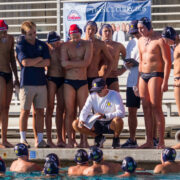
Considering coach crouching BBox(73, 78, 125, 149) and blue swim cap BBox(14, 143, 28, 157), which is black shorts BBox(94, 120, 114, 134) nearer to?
coach crouching BBox(73, 78, 125, 149)

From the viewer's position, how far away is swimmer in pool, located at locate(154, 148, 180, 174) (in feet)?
32.1

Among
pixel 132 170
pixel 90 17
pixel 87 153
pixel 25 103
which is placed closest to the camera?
pixel 132 170

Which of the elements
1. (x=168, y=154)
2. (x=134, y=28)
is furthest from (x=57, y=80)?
(x=168, y=154)

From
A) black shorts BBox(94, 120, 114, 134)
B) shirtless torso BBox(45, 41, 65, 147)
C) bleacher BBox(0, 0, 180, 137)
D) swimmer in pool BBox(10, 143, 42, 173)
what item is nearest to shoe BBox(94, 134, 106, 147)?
black shorts BBox(94, 120, 114, 134)

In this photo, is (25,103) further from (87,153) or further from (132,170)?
(132,170)

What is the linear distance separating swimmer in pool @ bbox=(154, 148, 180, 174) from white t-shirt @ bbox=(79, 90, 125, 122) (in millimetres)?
1283

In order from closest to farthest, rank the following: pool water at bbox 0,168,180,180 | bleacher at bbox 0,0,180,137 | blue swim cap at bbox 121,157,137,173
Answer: blue swim cap at bbox 121,157,137,173 → pool water at bbox 0,168,180,180 → bleacher at bbox 0,0,180,137

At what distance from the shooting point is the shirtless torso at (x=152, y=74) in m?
10.7

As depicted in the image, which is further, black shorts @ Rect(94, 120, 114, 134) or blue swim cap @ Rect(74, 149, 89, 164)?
black shorts @ Rect(94, 120, 114, 134)

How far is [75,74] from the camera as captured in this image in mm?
11258

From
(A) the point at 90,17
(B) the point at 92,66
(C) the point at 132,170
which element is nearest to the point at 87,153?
(C) the point at 132,170

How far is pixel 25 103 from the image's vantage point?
437 inches

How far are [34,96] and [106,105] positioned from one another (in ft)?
4.12

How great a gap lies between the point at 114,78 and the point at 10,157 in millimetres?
2378
